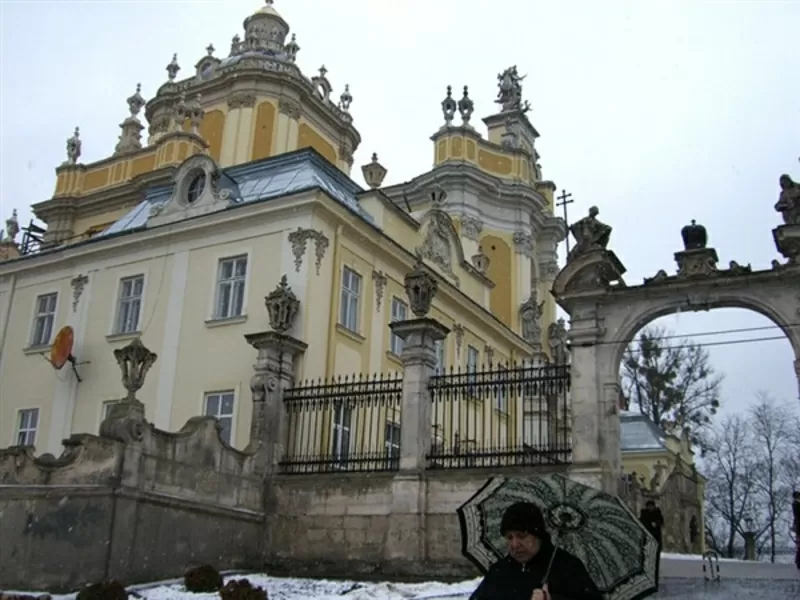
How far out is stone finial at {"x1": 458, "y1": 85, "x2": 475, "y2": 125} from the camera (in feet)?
131

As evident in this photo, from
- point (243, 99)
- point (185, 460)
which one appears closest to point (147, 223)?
point (185, 460)

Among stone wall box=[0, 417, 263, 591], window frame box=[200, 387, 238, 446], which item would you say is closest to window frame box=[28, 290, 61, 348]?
window frame box=[200, 387, 238, 446]

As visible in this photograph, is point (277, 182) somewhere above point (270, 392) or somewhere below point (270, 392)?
above

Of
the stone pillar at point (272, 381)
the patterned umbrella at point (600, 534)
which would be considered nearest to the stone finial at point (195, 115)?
the stone pillar at point (272, 381)

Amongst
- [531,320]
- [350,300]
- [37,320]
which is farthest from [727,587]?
[531,320]

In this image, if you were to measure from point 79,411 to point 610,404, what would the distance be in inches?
590

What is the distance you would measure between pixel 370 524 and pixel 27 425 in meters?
13.3

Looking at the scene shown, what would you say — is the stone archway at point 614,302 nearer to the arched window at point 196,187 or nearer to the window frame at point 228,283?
the window frame at point 228,283

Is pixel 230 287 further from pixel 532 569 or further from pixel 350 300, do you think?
pixel 532 569

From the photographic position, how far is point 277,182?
23.9 meters

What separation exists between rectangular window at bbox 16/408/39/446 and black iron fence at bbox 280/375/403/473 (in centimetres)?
1012

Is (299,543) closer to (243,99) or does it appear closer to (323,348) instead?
(323,348)

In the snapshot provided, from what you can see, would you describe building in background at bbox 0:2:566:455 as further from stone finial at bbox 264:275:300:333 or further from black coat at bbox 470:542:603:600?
black coat at bbox 470:542:603:600

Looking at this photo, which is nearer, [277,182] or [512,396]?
[512,396]
